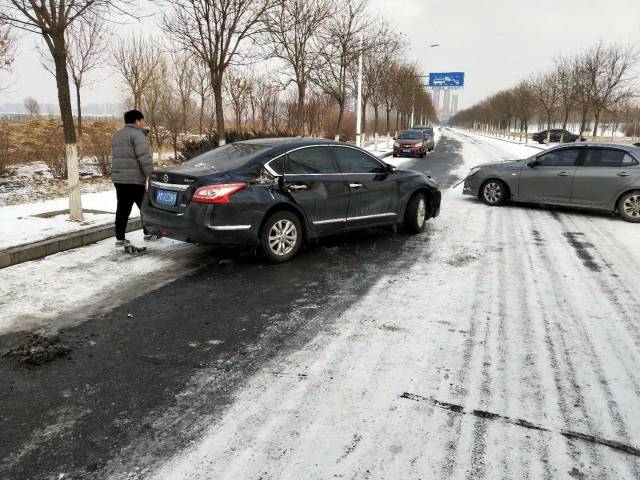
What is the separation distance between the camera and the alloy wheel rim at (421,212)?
777 centimetres

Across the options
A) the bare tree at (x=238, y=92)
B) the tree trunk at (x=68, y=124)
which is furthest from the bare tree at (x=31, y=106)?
the tree trunk at (x=68, y=124)

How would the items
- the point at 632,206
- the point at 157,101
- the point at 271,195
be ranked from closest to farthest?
the point at 271,195 < the point at 632,206 < the point at 157,101

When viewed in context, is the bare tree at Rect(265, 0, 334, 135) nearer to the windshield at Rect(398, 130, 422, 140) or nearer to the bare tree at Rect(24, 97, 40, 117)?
the windshield at Rect(398, 130, 422, 140)

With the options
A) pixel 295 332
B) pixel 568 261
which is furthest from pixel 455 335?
pixel 568 261

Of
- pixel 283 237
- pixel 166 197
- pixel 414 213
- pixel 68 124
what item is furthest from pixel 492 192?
pixel 68 124

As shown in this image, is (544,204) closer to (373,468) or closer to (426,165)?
(373,468)

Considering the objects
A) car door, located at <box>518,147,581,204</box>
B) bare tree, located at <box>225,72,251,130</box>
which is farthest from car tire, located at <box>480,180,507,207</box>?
bare tree, located at <box>225,72,251,130</box>

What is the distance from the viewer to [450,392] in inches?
124

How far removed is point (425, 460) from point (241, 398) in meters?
1.17

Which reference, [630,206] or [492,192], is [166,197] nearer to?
[492,192]

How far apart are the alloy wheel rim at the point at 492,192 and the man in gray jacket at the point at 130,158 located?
721 cm

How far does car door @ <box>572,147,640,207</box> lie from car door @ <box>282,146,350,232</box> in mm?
5470

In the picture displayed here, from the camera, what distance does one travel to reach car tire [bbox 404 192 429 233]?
765 cm

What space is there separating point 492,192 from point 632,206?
2606 mm
